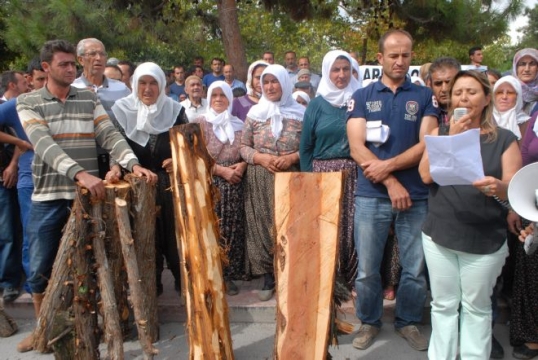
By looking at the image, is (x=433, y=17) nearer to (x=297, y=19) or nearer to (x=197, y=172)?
(x=297, y=19)

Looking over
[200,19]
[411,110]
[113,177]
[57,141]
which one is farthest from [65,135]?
[200,19]

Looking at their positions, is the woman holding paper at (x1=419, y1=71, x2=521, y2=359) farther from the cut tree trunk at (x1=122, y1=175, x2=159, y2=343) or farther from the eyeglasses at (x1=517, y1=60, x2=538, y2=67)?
the eyeglasses at (x1=517, y1=60, x2=538, y2=67)

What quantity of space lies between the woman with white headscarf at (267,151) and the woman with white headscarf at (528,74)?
195 centimetres

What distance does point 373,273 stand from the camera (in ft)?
11.0

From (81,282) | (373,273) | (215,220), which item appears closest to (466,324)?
(373,273)

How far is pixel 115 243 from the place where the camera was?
325cm

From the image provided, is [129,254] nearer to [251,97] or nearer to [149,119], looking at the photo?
[149,119]

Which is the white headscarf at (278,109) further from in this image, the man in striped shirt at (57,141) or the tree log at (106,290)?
the tree log at (106,290)

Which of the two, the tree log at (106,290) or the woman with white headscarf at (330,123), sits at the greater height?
the woman with white headscarf at (330,123)

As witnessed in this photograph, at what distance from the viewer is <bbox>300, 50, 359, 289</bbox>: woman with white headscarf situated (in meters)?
3.67

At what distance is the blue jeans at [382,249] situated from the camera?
327cm

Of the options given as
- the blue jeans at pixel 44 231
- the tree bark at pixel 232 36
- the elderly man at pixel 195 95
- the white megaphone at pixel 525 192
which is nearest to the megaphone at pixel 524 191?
the white megaphone at pixel 525 192

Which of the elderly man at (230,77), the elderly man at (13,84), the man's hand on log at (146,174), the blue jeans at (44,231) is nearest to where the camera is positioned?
the man's hand on log at (146,174)

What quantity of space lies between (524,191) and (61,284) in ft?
8.75
